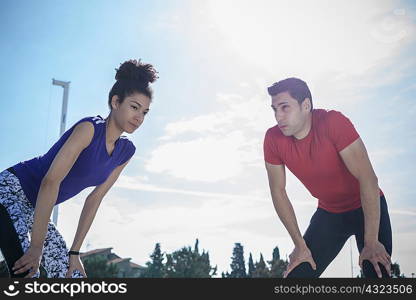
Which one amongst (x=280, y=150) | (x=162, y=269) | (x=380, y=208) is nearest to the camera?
(x=380, y=208)

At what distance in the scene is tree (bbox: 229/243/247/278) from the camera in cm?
7750

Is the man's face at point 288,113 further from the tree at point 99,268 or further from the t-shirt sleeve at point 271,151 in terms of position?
the tree at point 99,268

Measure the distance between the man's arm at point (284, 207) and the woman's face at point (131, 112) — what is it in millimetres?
1598

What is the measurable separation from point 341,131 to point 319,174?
554mm

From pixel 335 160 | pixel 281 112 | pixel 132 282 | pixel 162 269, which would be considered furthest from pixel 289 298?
pixel 162 269

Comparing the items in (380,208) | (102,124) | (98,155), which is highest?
(102,124)

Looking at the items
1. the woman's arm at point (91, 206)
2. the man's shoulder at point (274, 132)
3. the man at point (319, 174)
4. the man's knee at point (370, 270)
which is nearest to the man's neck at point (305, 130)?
the man at point (319, 174)

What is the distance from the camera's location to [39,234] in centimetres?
348

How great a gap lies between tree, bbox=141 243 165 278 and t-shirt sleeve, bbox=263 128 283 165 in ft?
178

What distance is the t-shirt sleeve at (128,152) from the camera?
14.7 ft

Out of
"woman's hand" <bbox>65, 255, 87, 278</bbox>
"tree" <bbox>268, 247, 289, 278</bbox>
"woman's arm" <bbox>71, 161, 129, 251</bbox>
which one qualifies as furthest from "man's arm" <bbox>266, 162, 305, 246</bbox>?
"tree" <bbox>268, 247, 289, 278</bbox>

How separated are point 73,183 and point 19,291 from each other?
1.06 metres

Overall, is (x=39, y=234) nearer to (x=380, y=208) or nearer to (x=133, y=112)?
(x=133, y=112)

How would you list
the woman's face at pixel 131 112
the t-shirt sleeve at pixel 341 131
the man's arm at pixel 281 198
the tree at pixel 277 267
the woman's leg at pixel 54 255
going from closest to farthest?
the woman's leg at pixel 54 255, the woman's face at pixel 131 112, the t-shirt sleeve at pixel 341 131, the man's arm at pixel 281 198, the tree at pixel 277 267
